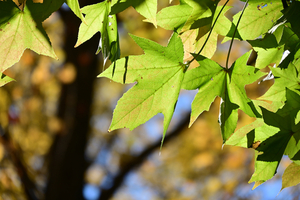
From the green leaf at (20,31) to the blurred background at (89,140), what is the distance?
0.59 feet

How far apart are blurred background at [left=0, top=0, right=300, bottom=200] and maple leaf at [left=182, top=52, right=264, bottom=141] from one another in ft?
0.68

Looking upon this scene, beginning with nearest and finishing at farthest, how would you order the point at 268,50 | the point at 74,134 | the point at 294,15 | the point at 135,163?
1. the point at 294,15
2. the point at 268,50
3. the point at 74,134
4. the point at 135,163

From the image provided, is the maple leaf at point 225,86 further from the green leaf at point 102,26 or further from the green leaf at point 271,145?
the green leaf at point 102,26

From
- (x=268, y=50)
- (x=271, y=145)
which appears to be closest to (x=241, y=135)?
(x=271, y=145)

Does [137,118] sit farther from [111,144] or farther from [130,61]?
[111,144]

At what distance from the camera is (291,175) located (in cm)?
56

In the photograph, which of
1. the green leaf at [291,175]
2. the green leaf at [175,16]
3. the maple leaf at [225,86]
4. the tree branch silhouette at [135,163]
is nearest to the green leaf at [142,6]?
the green leaf at [175,16]

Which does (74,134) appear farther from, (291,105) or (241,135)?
(291,105)

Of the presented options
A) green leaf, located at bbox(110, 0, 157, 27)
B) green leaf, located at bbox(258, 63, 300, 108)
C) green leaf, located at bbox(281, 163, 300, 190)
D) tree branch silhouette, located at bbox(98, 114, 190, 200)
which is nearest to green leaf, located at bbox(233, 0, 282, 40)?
green leaf, located at bbox(258, 63, 300, 108)

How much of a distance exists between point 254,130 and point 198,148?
221 inches

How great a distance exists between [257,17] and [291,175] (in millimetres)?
378

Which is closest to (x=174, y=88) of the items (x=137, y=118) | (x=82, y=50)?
(x=137, y=118)

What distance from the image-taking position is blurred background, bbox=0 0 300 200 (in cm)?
270

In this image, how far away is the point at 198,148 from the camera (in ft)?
19.5
